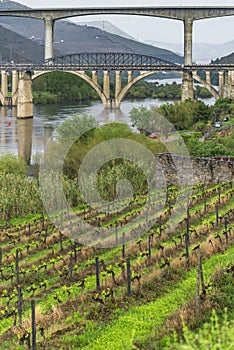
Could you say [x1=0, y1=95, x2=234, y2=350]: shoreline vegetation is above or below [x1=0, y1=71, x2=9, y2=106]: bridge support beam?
below

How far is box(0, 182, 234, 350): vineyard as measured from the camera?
5730 mm

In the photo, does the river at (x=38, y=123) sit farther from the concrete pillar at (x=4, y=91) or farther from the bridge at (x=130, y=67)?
the bridge at (x=130, y=67)

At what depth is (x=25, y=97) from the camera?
4262 centimetres

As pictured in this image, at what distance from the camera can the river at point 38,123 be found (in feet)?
94.2

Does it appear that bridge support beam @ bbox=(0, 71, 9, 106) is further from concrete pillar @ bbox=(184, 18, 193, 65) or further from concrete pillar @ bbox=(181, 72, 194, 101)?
concrete pillar @ bbox=(181, 72, 194, 101)

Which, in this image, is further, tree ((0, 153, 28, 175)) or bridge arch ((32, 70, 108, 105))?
bridge arch ((32, 70, 108, 105))

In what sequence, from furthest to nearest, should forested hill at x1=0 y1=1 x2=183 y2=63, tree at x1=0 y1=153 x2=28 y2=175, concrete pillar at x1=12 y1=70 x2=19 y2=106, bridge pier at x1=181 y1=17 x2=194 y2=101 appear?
forested hill at x1=0 y1=1 x2=183 y2=63
concrete pillar at x1=12 y1=70 x2=19 y2=106
bridge pier at x1=181 y1=17 x2=194 y2=101
tree at x1=0 y1=153 x2=28 y2=175

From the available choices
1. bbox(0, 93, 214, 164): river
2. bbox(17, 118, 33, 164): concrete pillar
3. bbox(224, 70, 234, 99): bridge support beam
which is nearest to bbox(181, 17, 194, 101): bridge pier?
bbox(224, 70, 234, 99): bridge support beam

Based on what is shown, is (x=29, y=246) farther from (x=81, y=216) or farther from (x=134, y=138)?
(x=134, y=138)

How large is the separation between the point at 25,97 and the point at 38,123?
594cm

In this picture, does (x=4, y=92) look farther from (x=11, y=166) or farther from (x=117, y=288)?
(x=117, y=288)

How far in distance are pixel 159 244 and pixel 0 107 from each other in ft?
143

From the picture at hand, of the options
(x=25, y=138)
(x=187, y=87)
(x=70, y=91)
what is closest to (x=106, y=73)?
(x=70, y=91)

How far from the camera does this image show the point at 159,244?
888cm
